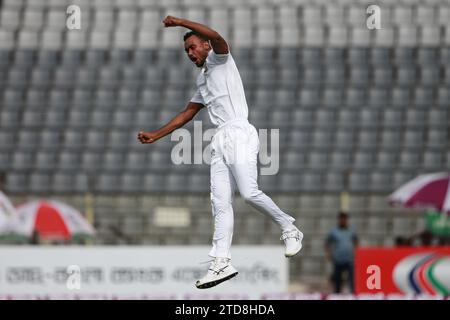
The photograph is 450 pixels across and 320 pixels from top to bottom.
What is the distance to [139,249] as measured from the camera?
18859 mm

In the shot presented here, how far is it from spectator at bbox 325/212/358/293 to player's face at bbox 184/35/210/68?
10.6 m

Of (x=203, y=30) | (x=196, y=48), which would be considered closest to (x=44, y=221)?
(x=196, y=48)

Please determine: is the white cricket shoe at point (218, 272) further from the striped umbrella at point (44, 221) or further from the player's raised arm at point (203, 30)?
the striped umbrella at point (44, 221)

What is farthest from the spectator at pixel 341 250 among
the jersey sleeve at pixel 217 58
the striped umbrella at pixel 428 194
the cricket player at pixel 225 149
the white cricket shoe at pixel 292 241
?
the jersey sleeve at pixel 217 58

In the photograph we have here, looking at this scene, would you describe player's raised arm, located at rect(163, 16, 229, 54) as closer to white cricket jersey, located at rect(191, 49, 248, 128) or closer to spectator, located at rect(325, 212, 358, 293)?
white cricket jersey, located at rect(191, 49, 248, 128)

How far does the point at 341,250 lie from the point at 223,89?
10.6 m

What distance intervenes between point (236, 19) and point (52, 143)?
15.8 ft

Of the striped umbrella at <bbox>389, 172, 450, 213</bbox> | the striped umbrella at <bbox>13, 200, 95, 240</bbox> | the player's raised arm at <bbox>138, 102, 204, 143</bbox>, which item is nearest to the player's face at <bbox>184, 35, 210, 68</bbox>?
the player's raised arm at <bbox>138, 102, 204, 143</bbox>

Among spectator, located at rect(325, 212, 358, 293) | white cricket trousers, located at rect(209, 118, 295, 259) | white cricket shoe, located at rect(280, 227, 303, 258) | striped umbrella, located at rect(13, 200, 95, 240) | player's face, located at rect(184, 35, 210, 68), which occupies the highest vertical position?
player's face, located at rect(184, 35, 210, 68)

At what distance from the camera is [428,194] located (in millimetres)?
18391

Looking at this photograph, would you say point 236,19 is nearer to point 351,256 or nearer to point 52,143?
point 52,143

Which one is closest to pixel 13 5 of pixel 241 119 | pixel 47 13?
pixel 47 13

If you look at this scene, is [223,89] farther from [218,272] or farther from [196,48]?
[218,272]

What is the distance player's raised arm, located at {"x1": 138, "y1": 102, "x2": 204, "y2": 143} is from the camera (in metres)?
8.97
